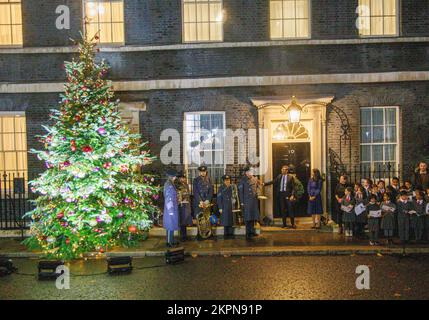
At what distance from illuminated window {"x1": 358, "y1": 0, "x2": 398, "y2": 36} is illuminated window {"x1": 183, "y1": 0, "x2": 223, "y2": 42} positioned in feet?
14.5

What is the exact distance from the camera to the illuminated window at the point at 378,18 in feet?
47.9

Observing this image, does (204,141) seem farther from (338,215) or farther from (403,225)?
(403,225)

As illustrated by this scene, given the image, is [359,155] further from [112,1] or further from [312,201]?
[112,1]

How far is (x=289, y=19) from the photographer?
1462 cm

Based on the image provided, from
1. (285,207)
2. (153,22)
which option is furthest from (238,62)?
(285,207)

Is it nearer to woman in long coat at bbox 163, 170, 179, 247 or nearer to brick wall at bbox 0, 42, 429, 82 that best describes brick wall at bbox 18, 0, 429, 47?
brick wall at bbox 0, 42, 429, 82

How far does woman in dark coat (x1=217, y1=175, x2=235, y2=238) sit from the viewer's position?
12688 millimetres

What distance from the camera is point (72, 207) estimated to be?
10953 mm

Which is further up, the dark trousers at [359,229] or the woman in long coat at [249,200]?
the woman in long coat at [249,200]

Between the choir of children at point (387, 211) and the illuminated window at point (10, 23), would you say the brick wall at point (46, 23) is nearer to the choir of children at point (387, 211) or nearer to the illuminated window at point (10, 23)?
the illuminated window at point (10, 23)

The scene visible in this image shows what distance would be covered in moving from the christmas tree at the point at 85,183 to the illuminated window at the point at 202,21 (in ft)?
13.9

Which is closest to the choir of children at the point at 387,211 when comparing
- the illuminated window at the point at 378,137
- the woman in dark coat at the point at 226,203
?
the illuminated window at the point at 378,137

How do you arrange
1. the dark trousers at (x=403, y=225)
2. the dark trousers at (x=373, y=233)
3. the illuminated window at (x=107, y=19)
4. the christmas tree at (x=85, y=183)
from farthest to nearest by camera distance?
the illuminated window at (x=107, y=19), the dark trousers at (x=373, y=233), the dark trousers at (x=403, y=225), the christmas tree at (x=85, y=183)

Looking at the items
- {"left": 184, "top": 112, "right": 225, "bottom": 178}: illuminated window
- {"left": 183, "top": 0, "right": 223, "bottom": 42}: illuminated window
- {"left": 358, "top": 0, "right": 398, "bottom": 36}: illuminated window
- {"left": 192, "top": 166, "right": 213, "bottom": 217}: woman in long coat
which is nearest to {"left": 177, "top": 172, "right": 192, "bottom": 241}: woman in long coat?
{"left": 192, "top": 166, "right": 213, "bottom": 217}: woman in long coat
